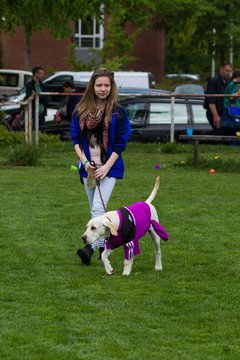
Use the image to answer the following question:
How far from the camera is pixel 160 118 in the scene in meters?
23.5

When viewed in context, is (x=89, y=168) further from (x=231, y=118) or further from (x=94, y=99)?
(x=231, y=118)

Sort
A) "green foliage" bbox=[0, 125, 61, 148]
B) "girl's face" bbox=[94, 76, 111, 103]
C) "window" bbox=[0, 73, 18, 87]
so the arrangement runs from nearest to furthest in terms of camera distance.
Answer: "girl's face" bbox=[94, 76, 111, 103], "green foliage" bbox=[0, 125, 61, 148], "window" bbox=[0, 73, 18, 87]

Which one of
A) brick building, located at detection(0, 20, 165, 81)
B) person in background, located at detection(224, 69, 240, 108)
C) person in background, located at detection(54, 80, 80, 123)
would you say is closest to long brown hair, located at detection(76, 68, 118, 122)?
person in background, located at detection(224, 69, 240, 108)

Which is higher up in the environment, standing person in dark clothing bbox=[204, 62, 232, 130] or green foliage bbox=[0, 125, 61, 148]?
standing person in dark clothing bbox=[204, 62, 232, 130]

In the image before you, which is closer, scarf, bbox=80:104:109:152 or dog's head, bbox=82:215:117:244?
dog's head, bbox=82:215:117:244

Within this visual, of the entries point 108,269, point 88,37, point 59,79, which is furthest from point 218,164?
point 88,37

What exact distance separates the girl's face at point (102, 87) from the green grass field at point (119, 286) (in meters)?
1.50

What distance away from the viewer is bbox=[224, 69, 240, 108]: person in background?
21.2 metres

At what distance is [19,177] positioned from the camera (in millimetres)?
17172

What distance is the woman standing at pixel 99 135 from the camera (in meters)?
9.37

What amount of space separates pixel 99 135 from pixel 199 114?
14540 mm

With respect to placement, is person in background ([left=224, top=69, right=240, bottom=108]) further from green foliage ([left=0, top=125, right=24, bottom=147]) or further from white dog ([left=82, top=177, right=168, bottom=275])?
white dog ([left=82, top=177, right=168, bottom=275])

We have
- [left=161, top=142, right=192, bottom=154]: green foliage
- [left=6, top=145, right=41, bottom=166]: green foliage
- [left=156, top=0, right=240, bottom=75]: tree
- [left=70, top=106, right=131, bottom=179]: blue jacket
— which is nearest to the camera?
[left=70, top=106, right=131, bottom=179]: blue jacket

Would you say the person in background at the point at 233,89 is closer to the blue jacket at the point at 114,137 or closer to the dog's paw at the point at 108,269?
the blue jacket at the point at 114,137
